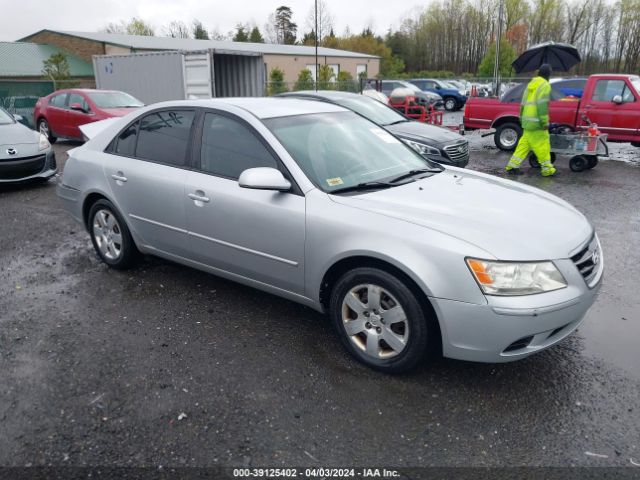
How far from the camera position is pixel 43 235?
6164 mm

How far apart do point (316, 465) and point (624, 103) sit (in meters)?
11.2

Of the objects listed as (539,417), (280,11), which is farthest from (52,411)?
(280,11)

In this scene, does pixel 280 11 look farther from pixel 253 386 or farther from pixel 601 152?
pixel 253 386

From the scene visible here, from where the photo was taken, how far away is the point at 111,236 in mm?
4789

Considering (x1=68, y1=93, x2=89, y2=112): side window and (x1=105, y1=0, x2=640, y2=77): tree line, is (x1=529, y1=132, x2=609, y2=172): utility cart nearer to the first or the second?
(x1=68, y1=93, x2=89, y2=112): side window

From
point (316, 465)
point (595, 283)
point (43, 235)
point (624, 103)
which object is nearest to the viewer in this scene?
point (316, 465)

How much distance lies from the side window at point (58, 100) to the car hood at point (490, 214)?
1264 cm

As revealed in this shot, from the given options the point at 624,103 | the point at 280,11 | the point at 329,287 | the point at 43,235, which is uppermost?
the point at 280,11

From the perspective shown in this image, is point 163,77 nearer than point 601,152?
No

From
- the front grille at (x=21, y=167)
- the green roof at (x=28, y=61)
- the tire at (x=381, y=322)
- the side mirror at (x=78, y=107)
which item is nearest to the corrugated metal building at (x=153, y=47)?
the green roof at (x=28, y=61)

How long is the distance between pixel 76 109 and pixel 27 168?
197 inches

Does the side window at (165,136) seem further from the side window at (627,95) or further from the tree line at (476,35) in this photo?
the tree line at (476,35)

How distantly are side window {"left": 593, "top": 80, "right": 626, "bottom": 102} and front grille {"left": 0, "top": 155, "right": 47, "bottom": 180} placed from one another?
11051mm

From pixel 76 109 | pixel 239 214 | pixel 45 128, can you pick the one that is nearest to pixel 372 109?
pixel 239 214
